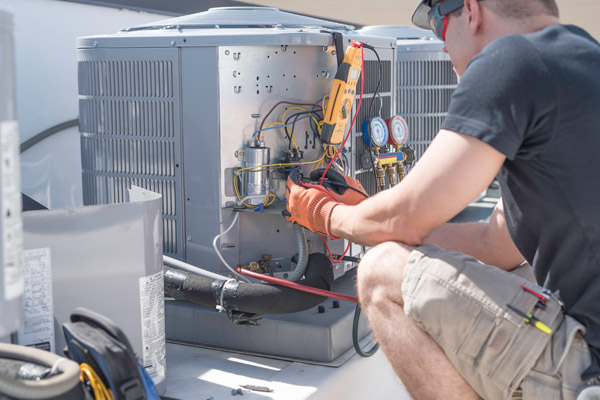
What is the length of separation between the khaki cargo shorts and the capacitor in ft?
1.90

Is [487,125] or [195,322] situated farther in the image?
[195,322]

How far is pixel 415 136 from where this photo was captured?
3594 mm

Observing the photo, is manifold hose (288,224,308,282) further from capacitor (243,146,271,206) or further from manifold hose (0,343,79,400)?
manifold hose (0,343,79,400)

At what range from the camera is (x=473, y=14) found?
1640mm

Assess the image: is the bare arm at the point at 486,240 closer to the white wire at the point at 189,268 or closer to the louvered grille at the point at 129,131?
the white wire at the point at 189,268

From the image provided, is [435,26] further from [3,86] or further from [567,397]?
[3,86]

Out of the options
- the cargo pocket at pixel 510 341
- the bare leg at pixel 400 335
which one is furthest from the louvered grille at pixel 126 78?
the cargo pocket at pixel 510 341

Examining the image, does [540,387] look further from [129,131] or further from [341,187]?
[129,131]

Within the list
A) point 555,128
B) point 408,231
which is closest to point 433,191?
point 408,231

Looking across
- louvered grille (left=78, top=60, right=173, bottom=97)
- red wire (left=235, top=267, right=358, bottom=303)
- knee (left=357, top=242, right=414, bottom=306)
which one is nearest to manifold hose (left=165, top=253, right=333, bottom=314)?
red wire (left=235, top=267, right=358, bottom=303)

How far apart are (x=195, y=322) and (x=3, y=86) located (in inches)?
43.6

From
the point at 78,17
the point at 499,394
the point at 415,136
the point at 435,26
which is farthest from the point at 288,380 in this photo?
the point at 415,136

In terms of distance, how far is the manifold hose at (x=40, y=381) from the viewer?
112cm

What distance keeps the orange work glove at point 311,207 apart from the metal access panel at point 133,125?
352mm
